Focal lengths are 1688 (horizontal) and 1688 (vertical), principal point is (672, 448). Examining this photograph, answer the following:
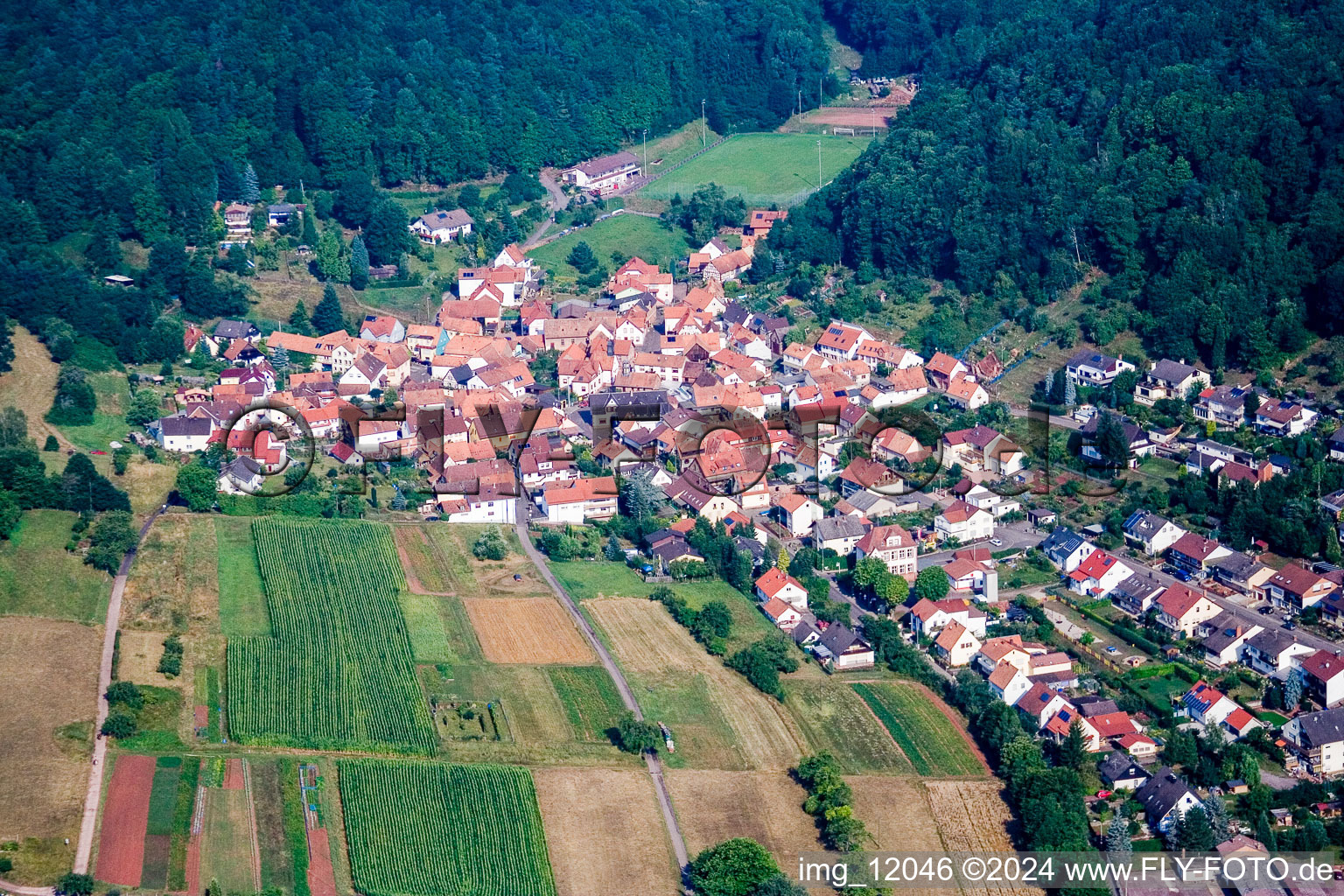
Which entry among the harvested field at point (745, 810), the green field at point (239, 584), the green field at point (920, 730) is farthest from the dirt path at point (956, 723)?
the green field at point (239, 584)

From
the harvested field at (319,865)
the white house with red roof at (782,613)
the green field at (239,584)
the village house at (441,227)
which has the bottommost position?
the white house with red roof at (782,613)

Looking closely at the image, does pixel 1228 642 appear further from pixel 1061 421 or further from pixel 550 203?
pixel 550 203

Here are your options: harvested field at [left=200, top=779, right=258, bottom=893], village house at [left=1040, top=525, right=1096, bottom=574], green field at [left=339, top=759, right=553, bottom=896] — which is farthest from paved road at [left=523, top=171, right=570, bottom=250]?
harvested field at [left=200, top=779, right=258, bottom=893]

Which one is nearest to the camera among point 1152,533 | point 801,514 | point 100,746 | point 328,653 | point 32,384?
point 100,746

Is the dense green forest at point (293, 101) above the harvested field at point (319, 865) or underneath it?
above

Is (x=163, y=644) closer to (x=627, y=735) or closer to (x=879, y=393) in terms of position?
(x=627, y=735)

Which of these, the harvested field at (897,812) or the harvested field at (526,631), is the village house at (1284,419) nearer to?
Result: the harvested field at (897,812)

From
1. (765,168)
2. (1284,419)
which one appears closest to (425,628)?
(1284,419)
